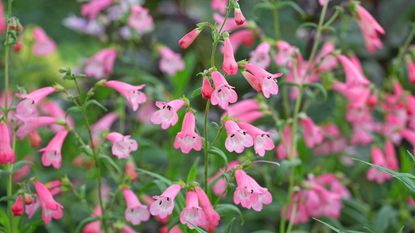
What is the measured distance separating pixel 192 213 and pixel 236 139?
29 centimetres

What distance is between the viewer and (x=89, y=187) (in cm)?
409

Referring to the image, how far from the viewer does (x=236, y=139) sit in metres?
2.43

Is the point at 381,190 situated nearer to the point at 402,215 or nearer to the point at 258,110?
the point at 402,215

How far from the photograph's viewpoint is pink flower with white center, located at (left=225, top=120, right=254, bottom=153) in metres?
2.42

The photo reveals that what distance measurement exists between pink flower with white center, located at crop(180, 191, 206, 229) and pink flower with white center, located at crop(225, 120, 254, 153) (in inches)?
8.4

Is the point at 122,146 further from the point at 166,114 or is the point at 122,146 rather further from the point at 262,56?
the point at 262,56

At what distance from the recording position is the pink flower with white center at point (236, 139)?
7.95 feet

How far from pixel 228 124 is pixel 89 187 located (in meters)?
1.81

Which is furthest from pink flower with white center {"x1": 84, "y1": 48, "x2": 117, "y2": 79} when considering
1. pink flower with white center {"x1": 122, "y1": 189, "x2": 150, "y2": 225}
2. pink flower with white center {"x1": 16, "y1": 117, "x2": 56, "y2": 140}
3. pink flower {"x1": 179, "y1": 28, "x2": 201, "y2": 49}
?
pink flower {"x1": 179, "y1": 28, "x2": 201, "y2": 49}

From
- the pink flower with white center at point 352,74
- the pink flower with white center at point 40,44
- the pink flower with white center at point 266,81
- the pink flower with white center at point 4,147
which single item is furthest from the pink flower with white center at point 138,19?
the pink flower with white center at point 266,81

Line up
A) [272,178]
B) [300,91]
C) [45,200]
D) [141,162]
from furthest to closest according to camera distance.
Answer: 1. [272,178]
2. [141,162]
3. [300,91]
4. [45,200]

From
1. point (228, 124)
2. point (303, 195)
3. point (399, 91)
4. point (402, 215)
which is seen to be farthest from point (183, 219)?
point (399, 91)

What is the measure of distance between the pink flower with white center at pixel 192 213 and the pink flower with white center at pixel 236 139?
212mm

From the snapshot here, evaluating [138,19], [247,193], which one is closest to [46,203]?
[247,193]
